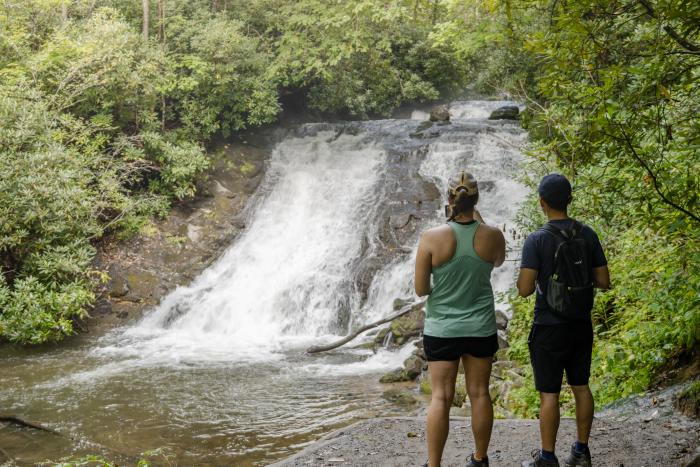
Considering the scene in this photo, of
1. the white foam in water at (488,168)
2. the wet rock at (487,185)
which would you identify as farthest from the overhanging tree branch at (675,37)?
the wet rock at (487,185)

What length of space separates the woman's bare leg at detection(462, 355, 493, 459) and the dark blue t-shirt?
45cm

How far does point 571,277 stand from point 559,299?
0.52ft

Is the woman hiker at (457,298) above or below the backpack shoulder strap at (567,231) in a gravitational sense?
below

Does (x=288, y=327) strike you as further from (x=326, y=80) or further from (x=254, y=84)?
(x=326, y=80)

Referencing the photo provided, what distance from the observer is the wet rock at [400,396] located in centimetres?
868

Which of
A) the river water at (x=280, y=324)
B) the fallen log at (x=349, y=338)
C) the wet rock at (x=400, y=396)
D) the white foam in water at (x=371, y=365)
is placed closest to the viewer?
the river water at (x=280, y=324)

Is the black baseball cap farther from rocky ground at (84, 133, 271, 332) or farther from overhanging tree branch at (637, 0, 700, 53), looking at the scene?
rocky ground at (84, 133, 271, 332)

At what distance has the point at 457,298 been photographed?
3662mm

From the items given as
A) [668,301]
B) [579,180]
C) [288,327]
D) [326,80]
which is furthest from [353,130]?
[668,301]

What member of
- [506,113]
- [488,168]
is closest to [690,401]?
[488,168]

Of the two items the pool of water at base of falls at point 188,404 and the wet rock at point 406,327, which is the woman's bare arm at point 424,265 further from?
the wet rock at point 406,327

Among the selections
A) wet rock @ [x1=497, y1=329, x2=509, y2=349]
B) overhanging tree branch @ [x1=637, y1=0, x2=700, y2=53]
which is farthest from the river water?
overhanging tree branch @ [x1=637, y1=0, x2=700, y2=53]

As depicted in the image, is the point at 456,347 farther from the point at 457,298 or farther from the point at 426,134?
the point at 426,134

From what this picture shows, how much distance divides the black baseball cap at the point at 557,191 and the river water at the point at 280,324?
4727 millimetres
